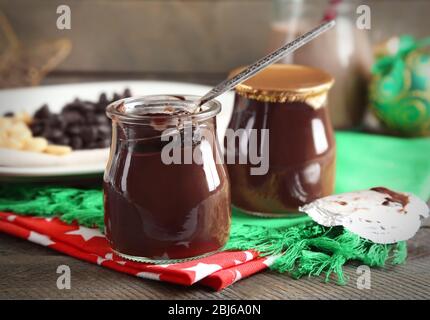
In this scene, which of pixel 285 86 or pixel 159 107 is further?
pixel 285 86

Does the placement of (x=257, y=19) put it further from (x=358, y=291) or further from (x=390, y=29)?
(x=358, y=291)

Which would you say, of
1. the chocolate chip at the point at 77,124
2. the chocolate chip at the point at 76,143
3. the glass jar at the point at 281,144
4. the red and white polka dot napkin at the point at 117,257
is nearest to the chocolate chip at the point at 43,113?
the chocolate chip at the point at 77,124

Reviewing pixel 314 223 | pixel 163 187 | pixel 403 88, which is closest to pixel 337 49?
pixel 403 88

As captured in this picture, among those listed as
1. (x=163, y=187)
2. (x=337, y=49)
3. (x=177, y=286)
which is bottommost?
(x=177, y=286)

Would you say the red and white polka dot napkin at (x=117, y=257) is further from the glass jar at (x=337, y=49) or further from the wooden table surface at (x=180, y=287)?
the glass jar at (x=337, y=49)

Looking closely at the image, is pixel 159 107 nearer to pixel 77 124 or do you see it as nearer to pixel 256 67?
pixel 256 67

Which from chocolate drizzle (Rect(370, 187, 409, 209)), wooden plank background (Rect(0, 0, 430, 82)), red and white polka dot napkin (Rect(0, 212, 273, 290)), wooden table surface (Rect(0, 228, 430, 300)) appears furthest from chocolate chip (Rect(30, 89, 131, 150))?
wooden plank background (Rect(0, 0, 430, 82))

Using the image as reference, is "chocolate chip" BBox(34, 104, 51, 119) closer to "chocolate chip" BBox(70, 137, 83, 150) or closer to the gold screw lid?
"chocolate chip" BBox(70, 137, 83, 150)

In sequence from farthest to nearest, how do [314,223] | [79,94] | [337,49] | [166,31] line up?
1. [166,31]
2. [337,49]
3. [79,94]
4. [314,223]
